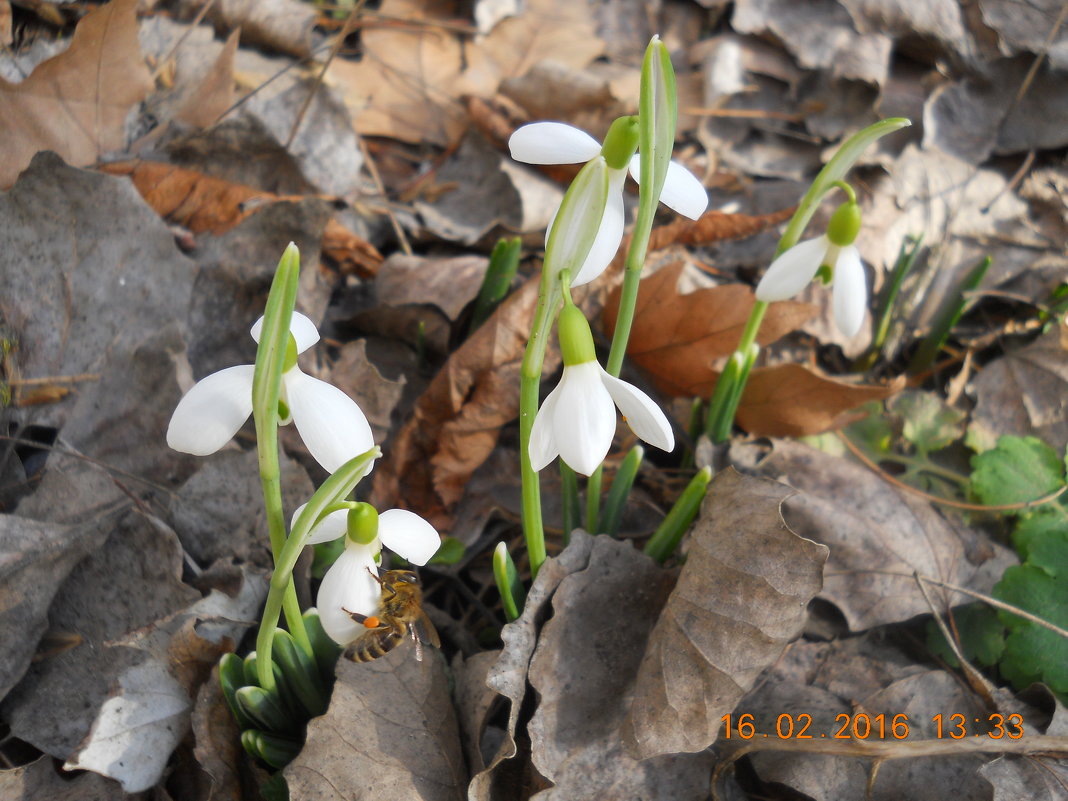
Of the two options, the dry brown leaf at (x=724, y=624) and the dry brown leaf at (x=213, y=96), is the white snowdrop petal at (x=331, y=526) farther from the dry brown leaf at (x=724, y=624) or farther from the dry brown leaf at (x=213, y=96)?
the dry brown leaf at (x=213, y=96)

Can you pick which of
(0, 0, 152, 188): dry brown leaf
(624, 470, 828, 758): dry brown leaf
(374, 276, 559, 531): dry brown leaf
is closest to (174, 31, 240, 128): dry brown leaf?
(0, 0, 152, 188): dry brown leaf

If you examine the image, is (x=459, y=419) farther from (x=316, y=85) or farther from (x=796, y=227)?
(x=316, y=85)

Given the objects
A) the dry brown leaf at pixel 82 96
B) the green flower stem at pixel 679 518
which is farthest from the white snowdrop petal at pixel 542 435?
the dry brown leaf at pixel 82 96

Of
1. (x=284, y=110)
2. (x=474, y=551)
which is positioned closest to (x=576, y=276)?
(x=474, y=551)

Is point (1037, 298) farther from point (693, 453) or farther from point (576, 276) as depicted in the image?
point (576, 276)

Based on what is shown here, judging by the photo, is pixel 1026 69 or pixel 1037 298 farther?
pixel 1026 69

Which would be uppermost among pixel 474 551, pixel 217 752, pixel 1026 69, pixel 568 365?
pixel 568 365

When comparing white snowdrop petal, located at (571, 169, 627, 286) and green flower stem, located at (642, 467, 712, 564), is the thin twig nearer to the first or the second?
green flower stem, located at (642, 467, 712, 564)
